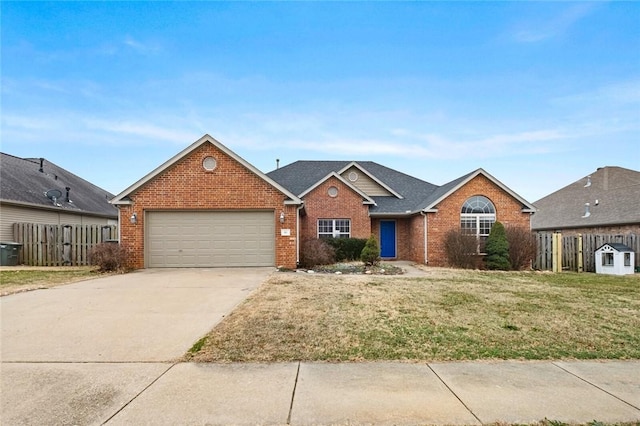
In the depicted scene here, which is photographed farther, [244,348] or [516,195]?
[516,195]

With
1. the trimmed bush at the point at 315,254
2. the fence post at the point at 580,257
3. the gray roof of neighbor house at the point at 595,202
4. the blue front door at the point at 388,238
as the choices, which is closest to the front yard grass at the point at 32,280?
the trimmed bush at the point at 315,254

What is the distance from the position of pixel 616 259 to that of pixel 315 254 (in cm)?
1240

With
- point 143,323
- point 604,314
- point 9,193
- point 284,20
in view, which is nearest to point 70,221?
point 9,193

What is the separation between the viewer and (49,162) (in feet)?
88.9

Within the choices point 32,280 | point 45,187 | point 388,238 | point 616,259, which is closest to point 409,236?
point 388,238

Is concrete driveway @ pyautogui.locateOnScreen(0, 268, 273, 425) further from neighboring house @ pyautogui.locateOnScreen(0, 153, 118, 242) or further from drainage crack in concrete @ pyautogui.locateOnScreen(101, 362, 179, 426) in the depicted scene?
neighboring house @ pyautogui.locateOnScreen(0, 153, 118, 242)

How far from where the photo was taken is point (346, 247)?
18.5 meters

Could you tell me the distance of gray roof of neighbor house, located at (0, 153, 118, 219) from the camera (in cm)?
1845

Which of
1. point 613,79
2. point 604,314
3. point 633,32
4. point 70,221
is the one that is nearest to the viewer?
point 604,314

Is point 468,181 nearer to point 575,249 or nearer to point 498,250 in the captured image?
point 498,250

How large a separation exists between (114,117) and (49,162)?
13.5 meters

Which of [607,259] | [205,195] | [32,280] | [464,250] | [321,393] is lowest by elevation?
[607,259]

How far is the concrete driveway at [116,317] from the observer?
490 centimetres

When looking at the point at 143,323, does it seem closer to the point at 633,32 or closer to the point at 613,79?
the point at 633,32
